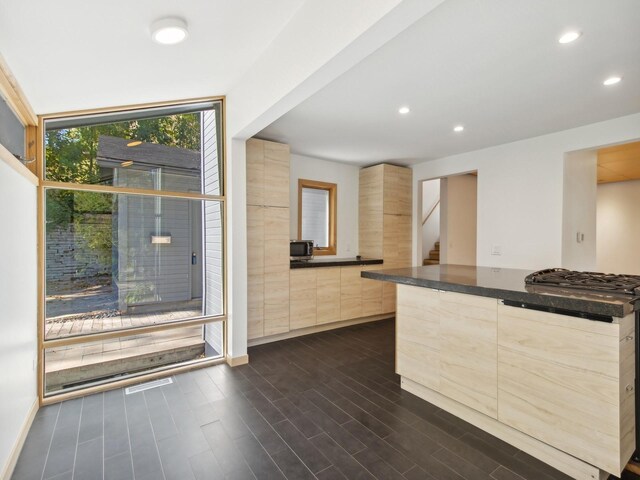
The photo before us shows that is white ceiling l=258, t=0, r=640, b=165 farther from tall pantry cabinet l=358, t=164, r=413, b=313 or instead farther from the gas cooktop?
the gas cooktop

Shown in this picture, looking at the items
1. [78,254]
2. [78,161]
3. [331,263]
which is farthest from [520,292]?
[78,161]

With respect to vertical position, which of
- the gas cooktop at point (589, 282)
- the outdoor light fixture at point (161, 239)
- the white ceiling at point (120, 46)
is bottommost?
the gas cooktop at point (589, 282)

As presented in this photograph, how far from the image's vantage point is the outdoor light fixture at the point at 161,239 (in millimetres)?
3188

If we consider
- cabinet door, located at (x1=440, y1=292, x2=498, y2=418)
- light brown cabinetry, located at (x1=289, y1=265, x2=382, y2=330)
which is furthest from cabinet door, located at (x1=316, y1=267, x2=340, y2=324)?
cabinet door, located at (x1=440, y1=292, x2=498, y2=418)

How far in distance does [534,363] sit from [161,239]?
3.22 m

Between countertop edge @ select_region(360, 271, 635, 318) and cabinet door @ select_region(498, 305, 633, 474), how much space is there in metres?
0.13

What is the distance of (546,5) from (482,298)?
1.70 metres

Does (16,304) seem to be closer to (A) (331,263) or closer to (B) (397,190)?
(A) (331,263)

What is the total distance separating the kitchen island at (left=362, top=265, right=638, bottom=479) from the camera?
1587 millimetres

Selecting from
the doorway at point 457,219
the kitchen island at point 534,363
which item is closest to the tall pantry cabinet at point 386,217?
the doorway at point 457,219

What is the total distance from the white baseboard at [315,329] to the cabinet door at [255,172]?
1.70m

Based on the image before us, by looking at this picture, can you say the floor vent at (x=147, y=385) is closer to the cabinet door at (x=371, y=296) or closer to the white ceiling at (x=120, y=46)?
the white ceiling at (x=120, y=46)

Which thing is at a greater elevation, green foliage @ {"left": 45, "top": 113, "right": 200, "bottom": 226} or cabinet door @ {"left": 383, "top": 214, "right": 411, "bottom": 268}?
green foliage @ {"left": 45, "top": 113, "right": 200, "bottom": 226}

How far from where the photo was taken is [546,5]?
1.74 meters
